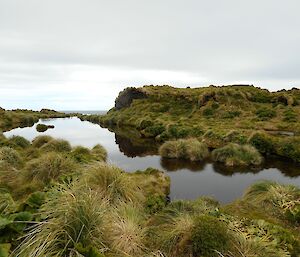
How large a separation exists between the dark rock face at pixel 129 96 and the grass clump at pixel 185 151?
44393mm

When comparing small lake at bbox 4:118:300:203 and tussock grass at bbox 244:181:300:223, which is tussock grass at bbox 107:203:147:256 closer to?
tussock grass at bbox 244:181:300:223

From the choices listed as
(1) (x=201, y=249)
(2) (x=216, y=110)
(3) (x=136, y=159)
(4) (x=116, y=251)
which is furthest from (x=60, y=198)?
(2) (x=216, y=110)

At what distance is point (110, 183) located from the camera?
9766 millimetres

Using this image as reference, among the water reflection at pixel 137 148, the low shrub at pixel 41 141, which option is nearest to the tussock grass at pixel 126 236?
the low shrub at pixel 41 141

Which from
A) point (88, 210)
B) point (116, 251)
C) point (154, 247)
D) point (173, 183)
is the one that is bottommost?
point (173, 183)

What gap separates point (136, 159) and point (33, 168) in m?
14.0

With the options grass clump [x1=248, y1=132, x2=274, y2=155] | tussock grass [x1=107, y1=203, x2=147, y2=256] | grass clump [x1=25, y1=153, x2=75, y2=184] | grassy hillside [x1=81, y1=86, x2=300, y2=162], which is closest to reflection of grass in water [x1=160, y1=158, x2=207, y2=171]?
grass clump [x1=248, y1=132, x2=274, y2=155]

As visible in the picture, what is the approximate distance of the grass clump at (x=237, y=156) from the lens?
22.3 metres

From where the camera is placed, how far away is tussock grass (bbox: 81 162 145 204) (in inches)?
373

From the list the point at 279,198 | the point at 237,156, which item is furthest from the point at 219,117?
the point at 279,198

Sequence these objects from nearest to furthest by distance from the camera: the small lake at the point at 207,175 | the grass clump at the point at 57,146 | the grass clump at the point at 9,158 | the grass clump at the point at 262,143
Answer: the grass clump at the point at 9,158 < the small lake at the point at 207,175 < the grass clump at the point at 57,146 < the grass clump at the point at 262,143

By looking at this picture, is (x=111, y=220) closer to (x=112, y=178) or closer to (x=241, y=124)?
(x=112, y=178)

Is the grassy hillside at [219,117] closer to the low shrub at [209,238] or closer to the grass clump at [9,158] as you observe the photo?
the grass clump at [9,158]

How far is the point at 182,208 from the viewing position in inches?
370
